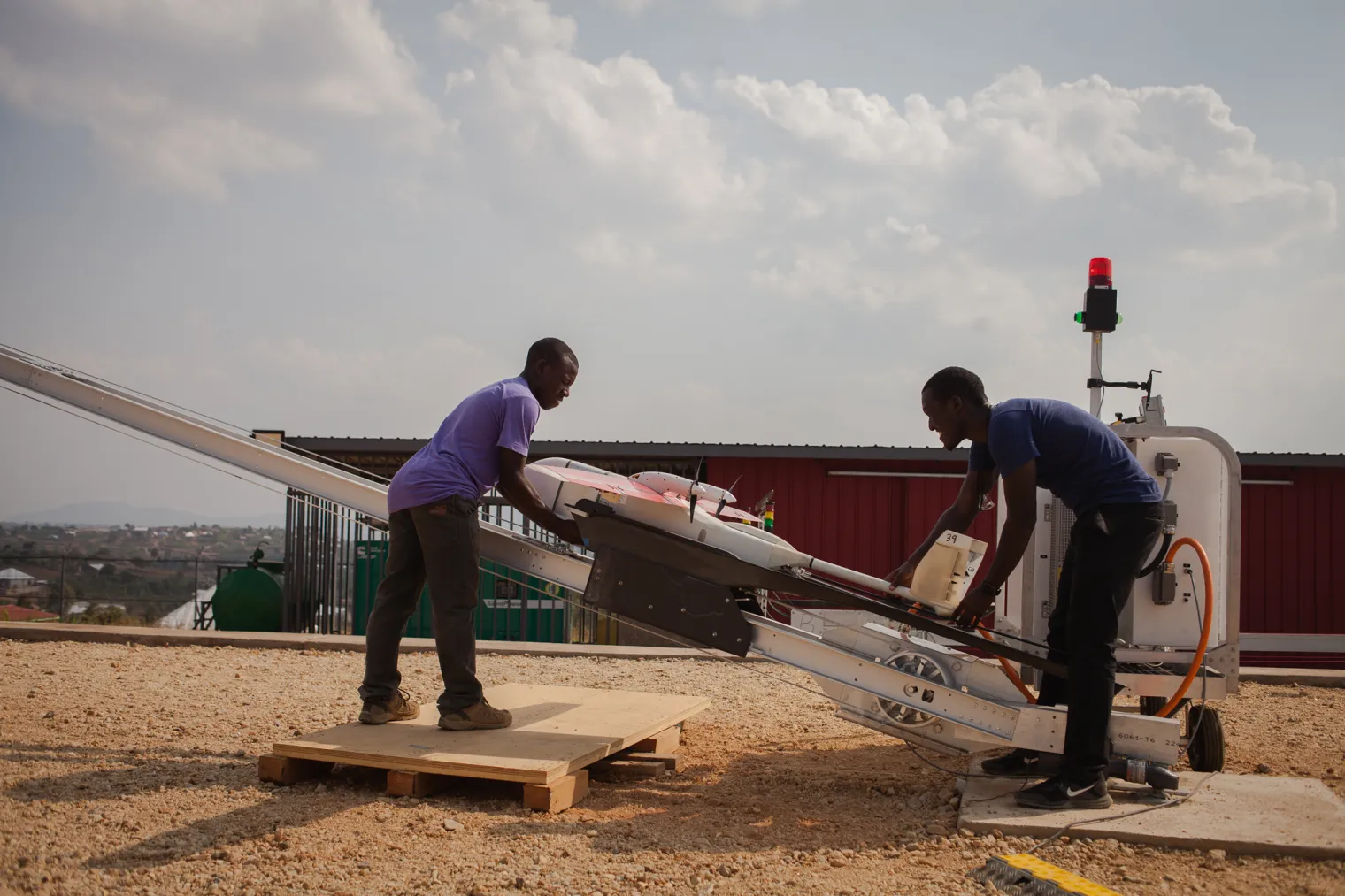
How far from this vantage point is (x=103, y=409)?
5629mm

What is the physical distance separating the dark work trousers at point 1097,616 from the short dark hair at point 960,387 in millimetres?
683

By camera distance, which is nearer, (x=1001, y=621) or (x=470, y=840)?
(x=470, y=840)

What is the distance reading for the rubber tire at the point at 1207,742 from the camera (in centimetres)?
523

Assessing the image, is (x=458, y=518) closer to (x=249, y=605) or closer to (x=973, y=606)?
(x=973, y=606)

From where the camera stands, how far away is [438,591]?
4.66 metres

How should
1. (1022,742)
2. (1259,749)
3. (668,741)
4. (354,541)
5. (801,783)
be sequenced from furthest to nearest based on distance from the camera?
(354,541) → (1259,749) → (668,741) → (801,783) → (1022,742)


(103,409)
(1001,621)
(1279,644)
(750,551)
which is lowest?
(1279,644)

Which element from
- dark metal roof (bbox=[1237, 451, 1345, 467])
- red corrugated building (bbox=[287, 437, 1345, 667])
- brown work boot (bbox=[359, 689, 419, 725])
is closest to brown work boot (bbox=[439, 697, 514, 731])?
brown work boot (bbox=[359, 689, 419, 725])

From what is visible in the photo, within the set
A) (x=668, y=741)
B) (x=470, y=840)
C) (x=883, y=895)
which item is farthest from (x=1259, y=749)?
(x=470, y=840)

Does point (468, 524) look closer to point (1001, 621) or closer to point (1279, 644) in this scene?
point (1001, 621)

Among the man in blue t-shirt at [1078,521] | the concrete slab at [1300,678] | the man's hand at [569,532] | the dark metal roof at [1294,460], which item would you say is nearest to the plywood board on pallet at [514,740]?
the man's hand at [569,532]

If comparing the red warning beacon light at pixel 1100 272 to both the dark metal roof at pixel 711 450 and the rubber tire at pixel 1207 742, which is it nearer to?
the rubber tire at pixel 1207 742

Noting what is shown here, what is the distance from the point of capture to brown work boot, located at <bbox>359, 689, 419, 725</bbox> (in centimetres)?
496

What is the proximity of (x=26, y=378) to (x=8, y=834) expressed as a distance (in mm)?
2973
